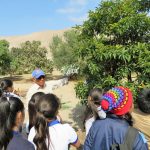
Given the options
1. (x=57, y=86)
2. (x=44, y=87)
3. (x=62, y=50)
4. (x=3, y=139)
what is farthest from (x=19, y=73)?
(x=3, y=139)

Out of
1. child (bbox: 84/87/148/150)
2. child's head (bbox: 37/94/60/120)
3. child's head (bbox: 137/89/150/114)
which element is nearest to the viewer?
child (bbox: 84/87/148/150)

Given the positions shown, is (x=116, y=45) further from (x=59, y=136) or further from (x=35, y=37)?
(x=35, y=37)

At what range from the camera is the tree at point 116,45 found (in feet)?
24.3

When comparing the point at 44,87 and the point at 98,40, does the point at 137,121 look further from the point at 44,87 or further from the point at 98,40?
the point at 44,87

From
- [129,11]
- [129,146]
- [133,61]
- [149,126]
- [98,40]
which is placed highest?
[129,11]

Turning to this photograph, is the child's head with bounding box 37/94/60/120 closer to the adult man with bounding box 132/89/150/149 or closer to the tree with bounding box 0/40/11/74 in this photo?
the adult man with bounding box 132/89/150/149

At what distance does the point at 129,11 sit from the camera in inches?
301

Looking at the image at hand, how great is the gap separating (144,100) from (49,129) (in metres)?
4.72

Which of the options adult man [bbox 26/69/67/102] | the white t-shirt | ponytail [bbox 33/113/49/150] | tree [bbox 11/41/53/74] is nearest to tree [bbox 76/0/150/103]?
adult man [bbox 26/69/67/102]

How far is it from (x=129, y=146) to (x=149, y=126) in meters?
4.74

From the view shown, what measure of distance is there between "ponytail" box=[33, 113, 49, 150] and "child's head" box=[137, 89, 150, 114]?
461 centimetres

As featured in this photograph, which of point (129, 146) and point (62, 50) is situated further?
point (62, 50)

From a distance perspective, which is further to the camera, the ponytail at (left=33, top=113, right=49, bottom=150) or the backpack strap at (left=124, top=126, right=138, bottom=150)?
the ponytail at (left=33, top=113, right=49, bottom=150)

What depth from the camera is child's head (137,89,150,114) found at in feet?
25.8
